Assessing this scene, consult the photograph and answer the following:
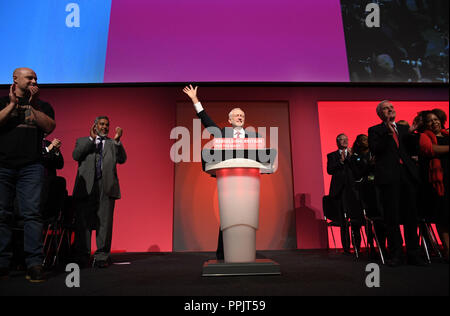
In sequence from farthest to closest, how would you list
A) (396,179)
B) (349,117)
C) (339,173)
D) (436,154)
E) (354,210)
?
(349,117)
(339,173)
(354,210)
(396,179)
(436,154)

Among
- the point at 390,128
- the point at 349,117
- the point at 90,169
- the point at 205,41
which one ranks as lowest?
the point at 90,169

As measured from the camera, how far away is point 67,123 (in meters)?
5.09

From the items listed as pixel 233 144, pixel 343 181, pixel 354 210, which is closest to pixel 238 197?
pixel 233 144

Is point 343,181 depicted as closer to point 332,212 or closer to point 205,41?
point 332,212

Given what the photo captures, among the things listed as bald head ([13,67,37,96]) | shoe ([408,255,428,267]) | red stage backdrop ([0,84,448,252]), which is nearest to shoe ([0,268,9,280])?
bald head ([13,67,37,96])

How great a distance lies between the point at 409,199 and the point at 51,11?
4.22 m

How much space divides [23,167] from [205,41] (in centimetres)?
264

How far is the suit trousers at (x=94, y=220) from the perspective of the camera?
294cm

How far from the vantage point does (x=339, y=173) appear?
159 inches

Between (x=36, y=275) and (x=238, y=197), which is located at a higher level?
(x=238, y=197)

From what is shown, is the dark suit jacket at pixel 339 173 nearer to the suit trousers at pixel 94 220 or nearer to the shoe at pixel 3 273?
the suit trousers at pixel 94 220

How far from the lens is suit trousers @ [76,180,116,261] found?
294cm
